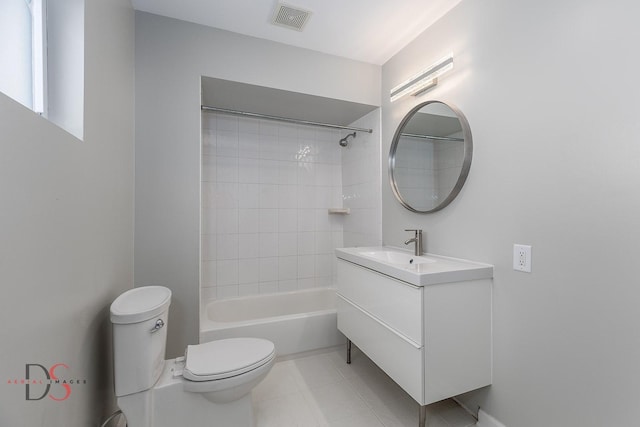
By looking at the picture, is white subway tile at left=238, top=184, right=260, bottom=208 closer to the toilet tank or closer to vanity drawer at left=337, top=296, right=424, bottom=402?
vanity drawer at left=337, top=296, right=424, bottom=402

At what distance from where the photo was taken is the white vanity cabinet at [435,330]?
1256mm

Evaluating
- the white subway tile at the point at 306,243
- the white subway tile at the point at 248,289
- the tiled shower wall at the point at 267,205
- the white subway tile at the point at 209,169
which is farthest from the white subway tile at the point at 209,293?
the white subway tile at the point at 209,169

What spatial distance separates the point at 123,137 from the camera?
1527mm

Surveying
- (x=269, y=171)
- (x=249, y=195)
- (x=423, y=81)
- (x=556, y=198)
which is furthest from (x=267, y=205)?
(x=556, y=198)

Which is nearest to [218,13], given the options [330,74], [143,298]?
[330,74]

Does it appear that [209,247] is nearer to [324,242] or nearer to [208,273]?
[208,273]

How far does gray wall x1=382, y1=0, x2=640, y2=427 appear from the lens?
96 centimetres

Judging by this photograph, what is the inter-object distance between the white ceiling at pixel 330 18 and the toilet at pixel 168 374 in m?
1.77

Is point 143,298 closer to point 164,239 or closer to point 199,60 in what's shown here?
point 164,239

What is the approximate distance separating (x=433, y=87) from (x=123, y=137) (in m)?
1.94

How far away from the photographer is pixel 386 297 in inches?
58.5

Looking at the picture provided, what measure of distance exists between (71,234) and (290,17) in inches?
68.5

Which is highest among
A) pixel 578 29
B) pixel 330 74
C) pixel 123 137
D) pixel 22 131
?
pixel 330 74

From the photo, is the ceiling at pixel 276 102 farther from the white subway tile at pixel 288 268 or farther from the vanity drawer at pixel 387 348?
the vanity drawer at pixel 387 348
